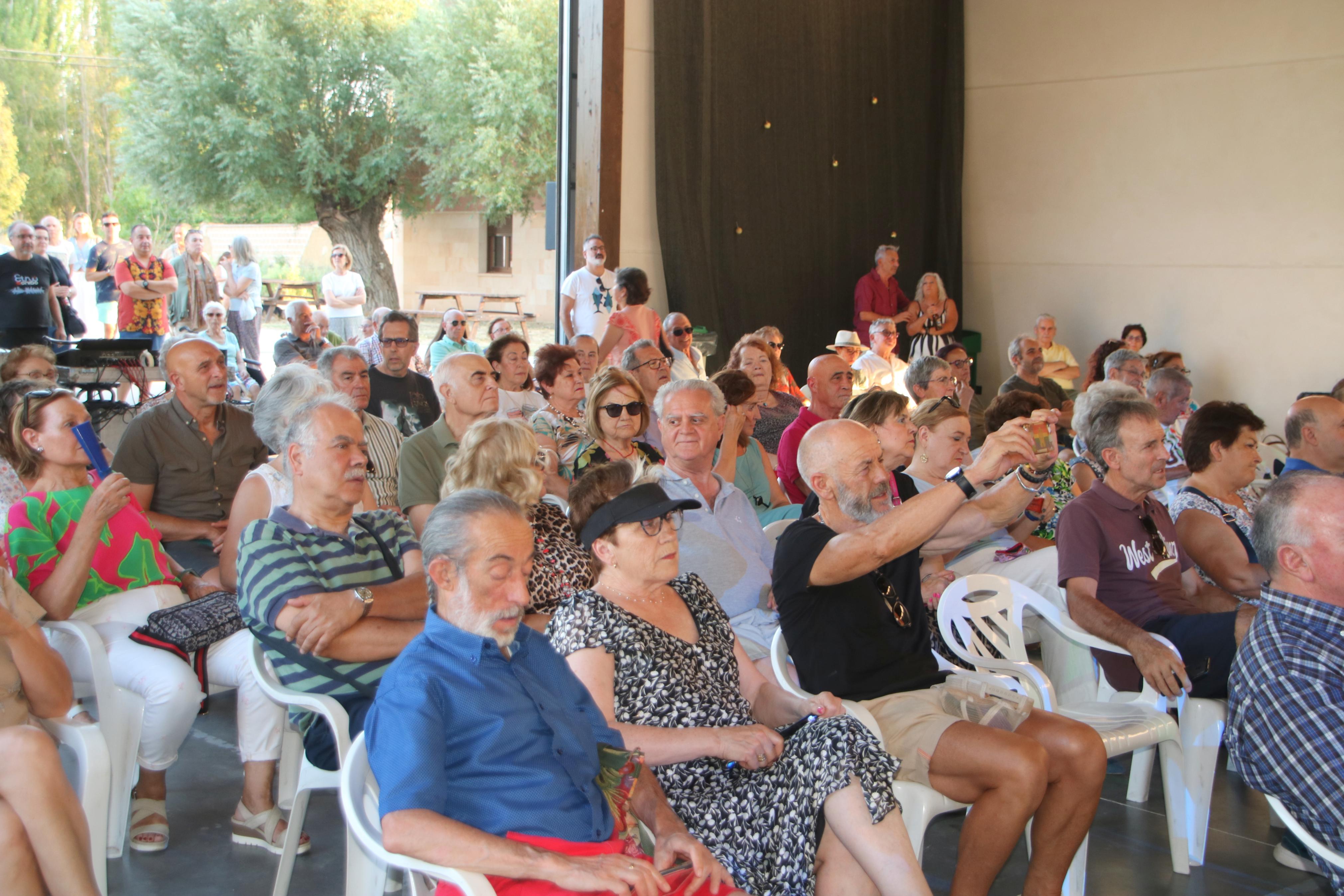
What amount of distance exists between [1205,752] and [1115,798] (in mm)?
403

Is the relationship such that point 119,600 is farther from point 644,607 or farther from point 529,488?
point 644,607

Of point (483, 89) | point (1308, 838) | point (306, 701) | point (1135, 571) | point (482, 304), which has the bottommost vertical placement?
point (1308, 838)

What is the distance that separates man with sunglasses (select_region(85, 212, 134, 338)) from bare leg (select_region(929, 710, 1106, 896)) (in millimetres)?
8606

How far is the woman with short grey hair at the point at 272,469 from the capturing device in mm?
2822

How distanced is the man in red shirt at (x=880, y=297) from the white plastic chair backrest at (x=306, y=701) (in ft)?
24.1

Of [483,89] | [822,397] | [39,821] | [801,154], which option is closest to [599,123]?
[801,154]

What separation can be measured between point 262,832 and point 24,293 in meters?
6.55

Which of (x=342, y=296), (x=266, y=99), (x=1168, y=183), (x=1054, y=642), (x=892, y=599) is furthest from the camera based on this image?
(x=266, y=99)

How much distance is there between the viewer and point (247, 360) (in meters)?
9.13

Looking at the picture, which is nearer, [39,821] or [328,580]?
[39,821]

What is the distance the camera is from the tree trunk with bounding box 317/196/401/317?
1675 centimetres

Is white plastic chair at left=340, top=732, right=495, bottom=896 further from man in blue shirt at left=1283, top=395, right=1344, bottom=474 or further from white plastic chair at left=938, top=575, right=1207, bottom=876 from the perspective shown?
man in blue shirt at left=1283, top=395, right=1344, bottom=474

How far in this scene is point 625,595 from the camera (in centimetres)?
217

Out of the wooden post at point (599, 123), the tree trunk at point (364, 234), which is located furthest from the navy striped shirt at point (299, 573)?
the tree trunk at point (364, 234)
